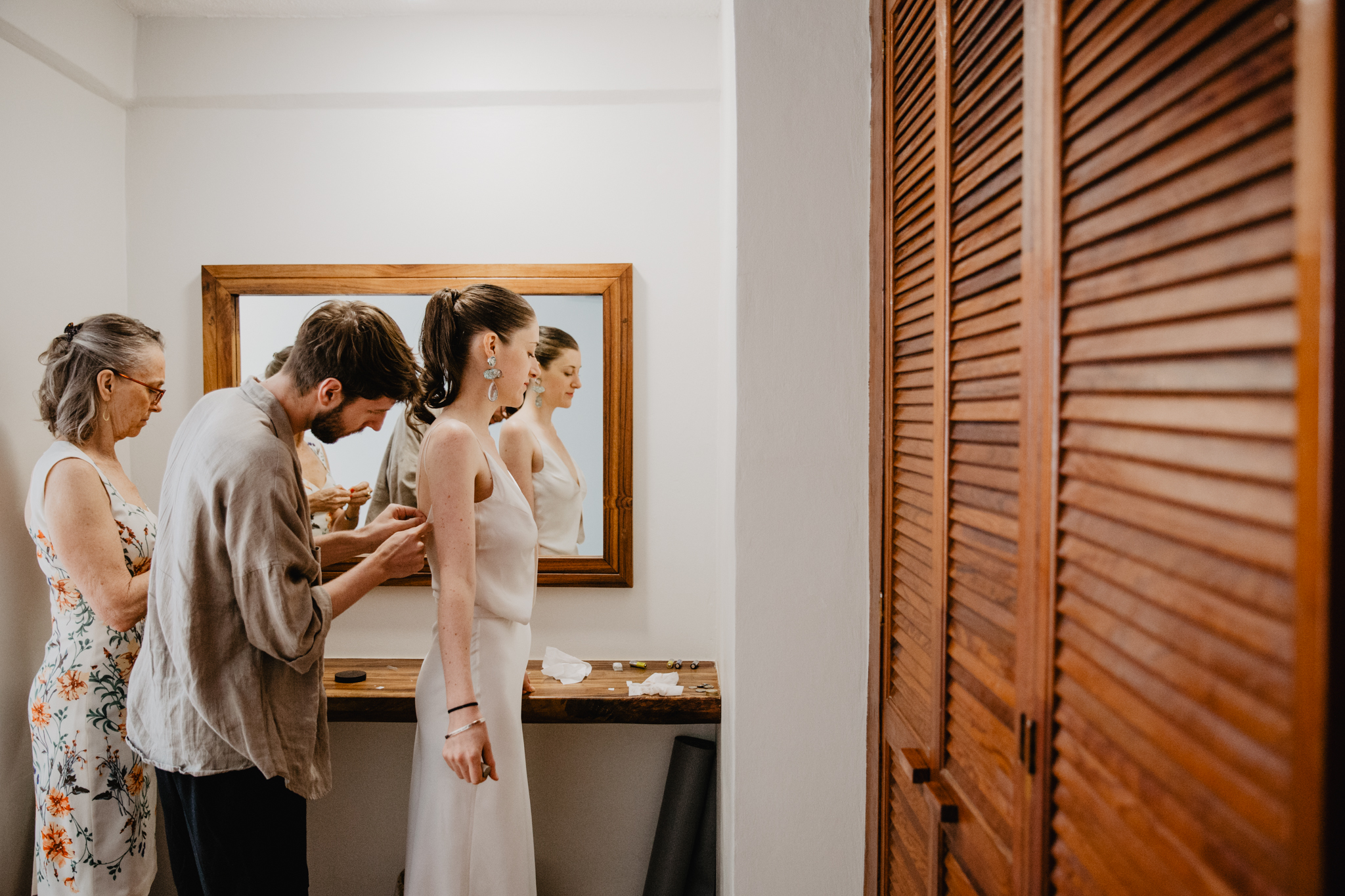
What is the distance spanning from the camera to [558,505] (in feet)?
6.54

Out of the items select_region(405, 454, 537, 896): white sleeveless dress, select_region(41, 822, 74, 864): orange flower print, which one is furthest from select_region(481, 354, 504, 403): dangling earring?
select_region(41, 822, 74, 864): orange flower print

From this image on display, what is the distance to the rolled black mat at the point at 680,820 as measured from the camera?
1888 millimetres

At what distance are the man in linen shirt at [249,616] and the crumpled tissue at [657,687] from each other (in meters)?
0.72

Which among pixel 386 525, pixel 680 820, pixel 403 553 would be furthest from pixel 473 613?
pixel 680 820

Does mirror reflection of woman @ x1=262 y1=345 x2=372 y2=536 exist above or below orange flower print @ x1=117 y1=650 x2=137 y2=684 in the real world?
above

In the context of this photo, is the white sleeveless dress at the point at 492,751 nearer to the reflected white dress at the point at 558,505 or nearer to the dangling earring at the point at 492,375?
the dangling earring at the point at 492,375

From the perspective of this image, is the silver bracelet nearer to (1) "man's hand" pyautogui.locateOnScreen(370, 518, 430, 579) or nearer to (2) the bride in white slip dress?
(2) the bride in white slip dress

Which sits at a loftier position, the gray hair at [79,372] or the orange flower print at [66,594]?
the gray hair at [79,372]

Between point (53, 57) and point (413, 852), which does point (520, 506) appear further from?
point (53, 57)

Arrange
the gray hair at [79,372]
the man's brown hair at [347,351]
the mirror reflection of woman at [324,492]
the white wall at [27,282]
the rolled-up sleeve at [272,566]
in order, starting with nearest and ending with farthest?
the rolled-up sleeve at [272,566], the man's brown hair at [347,351], the gray hair at [79,372], the white wall at [27,282], the mirror reflection of woman at [324,492]

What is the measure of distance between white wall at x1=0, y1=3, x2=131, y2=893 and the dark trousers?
717 millimetres

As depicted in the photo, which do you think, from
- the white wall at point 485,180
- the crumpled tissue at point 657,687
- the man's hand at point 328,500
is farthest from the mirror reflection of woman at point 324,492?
the crumpled tissue at point 657,687

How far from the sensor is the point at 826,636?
4.22ft

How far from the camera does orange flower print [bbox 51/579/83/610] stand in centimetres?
147
